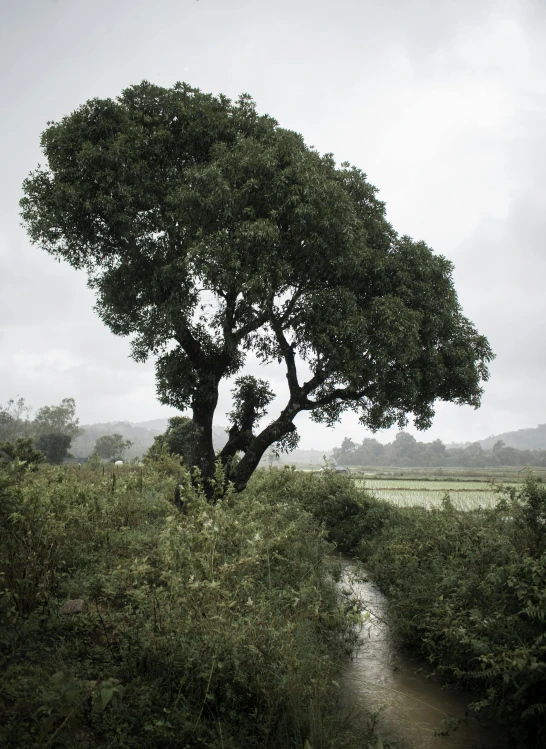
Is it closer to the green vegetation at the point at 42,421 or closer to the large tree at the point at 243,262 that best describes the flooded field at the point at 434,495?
the large tree at the point at 243,262

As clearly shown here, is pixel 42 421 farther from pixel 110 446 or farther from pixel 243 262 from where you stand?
pixel 243 262

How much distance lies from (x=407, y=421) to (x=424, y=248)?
4.95 meters

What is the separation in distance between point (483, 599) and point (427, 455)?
65.1m

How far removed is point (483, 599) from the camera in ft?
19.4

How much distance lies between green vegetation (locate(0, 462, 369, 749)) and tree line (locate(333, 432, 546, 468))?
5114cm

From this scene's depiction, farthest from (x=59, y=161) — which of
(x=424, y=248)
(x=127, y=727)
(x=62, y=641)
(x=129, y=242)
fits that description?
(x=127, y=727)

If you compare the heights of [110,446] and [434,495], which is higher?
[110,446]

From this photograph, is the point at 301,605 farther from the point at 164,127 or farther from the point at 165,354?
the point at 164,127

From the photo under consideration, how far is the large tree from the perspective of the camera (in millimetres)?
11438

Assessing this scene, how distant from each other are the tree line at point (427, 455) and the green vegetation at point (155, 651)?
5114 cm

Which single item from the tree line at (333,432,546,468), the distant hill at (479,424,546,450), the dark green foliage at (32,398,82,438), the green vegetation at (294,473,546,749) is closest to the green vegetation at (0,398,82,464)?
the dark green foliage at (32,398,82,438)

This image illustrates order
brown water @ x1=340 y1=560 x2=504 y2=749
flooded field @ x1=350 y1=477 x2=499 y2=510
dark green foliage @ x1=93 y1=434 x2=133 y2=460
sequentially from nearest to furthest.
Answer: brown water @ x1=340 y1=560 x2=504 y2=749, flooded field @ x1=350 y1=477 x2=499 y2=510, dark green foliage @ x1=93 y1=434 x2=133 y2=460

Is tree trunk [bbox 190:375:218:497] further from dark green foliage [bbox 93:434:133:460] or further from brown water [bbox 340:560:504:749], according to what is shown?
dark green foliage [bbox 93:434:133:460]

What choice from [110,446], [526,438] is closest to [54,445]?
[110,446]
